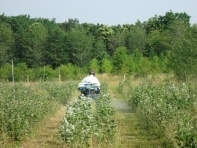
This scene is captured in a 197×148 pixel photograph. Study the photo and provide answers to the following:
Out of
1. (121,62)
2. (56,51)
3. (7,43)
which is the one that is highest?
(7,43)

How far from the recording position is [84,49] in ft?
150

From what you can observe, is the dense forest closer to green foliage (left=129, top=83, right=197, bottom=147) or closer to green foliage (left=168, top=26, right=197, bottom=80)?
green foliage (left=168, top=26, right=197, bottom=80)

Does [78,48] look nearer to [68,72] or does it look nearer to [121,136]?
[68,72]

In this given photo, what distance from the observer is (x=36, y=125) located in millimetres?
11977

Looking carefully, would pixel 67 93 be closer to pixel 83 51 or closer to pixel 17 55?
pixel 83 51

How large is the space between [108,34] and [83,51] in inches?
535

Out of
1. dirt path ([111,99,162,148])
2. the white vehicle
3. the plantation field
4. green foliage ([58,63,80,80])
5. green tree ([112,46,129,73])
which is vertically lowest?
dirt path ([111,99,162,148])

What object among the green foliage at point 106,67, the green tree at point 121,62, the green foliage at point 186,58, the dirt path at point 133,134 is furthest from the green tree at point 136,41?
the dirt path at point 133,134

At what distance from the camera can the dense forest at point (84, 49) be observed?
35.0 metres

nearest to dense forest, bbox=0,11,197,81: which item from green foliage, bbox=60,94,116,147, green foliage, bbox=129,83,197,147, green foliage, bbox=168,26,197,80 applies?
green foliage, bbox=168,26,197,80

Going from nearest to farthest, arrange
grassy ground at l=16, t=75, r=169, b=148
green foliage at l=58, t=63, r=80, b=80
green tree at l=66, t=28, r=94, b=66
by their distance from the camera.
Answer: grassy ground at l=16, t=75, r=169, b=148 → green foliage at l=58, t=63, r=80, b=80 → green tree at l=66, t=28, r=94, b=66

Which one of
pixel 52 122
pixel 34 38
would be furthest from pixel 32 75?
pixel 52 122

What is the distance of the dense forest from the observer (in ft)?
115

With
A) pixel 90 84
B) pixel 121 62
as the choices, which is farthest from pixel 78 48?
pixel 90 84
